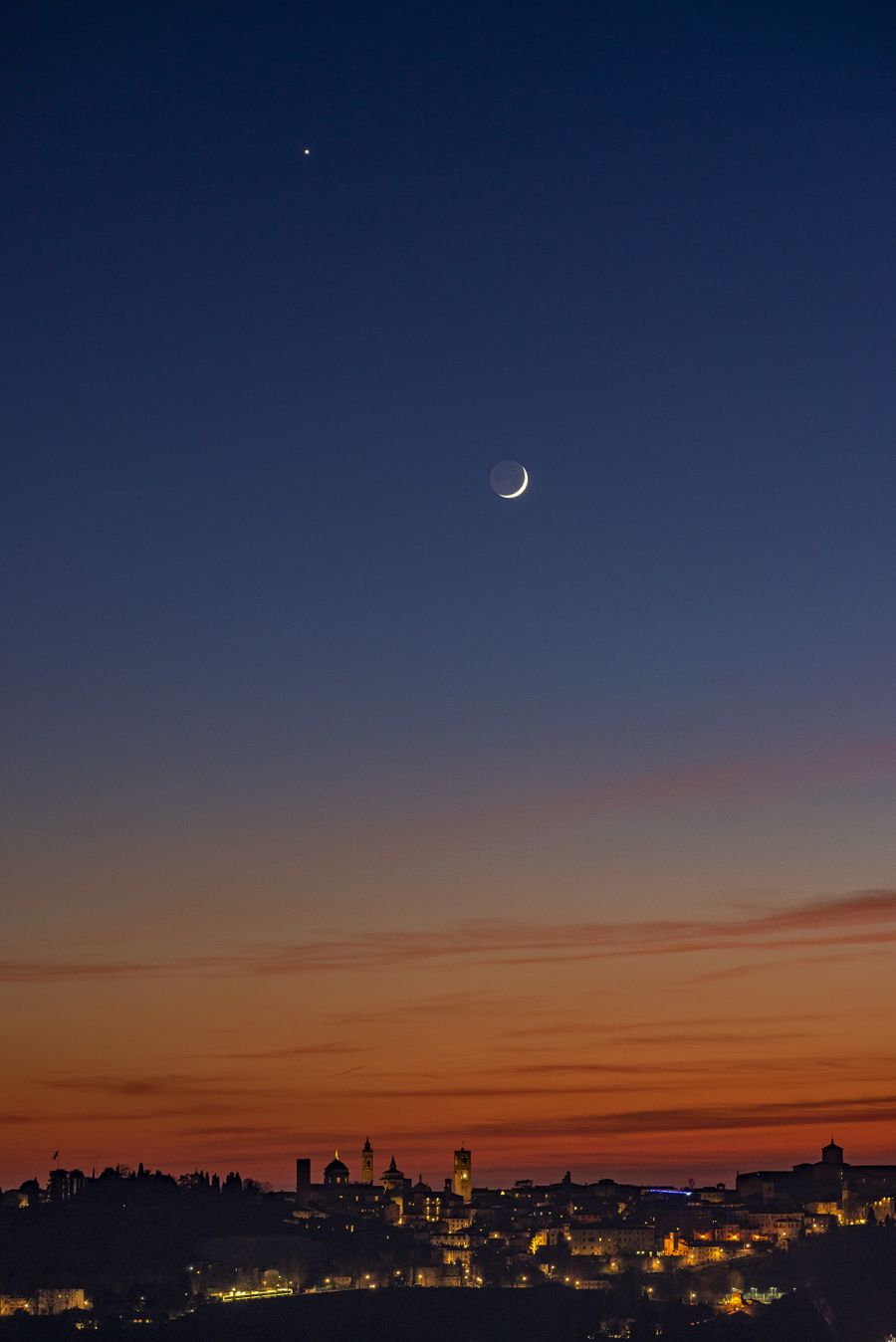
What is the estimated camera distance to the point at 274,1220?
199375 millimetres

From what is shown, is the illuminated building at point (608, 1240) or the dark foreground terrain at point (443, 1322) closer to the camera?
the dark foreground terrain at point (443, 1322)

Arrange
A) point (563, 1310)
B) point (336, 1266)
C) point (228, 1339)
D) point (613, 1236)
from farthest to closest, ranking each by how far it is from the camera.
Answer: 1. point (613, 1236)
2. point (336, 1266)
3. point (563, 1310)
4. point (228, 1339)

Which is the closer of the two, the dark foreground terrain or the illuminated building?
the dark foreground terrain

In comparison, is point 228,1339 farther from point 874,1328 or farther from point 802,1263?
point 802,1263

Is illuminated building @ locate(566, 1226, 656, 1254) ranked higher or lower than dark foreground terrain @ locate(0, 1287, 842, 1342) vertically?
higher

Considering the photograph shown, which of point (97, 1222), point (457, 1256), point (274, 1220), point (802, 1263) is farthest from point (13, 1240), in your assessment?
point (802, 1263)

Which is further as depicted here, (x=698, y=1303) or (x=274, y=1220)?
(x=274, y=1220)

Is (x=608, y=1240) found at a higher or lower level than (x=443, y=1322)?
higher

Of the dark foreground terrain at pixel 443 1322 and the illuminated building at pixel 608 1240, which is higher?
the illuminated building at pixel 608 1240

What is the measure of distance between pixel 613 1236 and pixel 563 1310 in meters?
38.1

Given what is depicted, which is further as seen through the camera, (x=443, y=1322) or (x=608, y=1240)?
(x=608, y=1240)

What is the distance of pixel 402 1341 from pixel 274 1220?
54116 millimetres

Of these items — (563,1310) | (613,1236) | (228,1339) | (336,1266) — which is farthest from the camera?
(613,1236)

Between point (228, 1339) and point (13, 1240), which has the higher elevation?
point (13, 1240)
